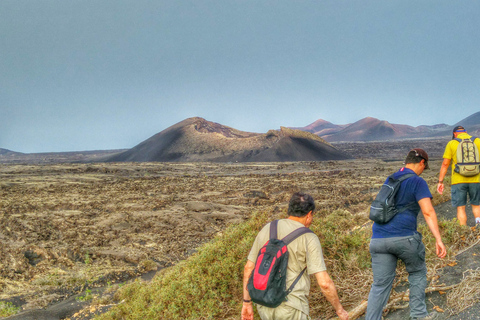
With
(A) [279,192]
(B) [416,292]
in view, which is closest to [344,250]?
(B) [416,292]

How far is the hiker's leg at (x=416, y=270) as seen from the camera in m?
2.66

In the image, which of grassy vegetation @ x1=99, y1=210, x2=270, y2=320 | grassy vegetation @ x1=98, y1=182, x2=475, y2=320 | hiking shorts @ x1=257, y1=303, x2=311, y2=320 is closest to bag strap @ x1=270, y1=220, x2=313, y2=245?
hiking shorts @ x1=257, y1=303, x2=311, y2=320

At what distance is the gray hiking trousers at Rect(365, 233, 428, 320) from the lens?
2.67m

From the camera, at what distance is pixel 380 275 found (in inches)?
108

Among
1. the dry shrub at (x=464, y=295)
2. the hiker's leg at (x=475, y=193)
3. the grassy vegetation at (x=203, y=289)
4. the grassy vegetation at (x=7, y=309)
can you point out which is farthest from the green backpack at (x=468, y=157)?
the grassy vegetation at (x=7, y=309)

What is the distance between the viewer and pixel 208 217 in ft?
39.2

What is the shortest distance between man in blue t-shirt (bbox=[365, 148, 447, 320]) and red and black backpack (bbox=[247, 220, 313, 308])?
91 centimetres

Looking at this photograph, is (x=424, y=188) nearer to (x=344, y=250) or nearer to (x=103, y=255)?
(x=344, y=250)

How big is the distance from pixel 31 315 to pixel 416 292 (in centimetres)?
540

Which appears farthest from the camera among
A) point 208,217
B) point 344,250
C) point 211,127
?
point 211,127

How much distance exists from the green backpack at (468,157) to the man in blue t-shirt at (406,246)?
2116mm

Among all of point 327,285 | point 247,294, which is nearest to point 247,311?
point 247,294

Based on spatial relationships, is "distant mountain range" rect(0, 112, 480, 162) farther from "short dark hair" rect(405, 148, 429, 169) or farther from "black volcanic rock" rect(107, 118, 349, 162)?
"short dark hair" rect(405, 148, 429, 169)

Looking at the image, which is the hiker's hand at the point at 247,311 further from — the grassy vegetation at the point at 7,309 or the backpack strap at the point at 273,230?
the grassy vegetation at the point at 7,309
